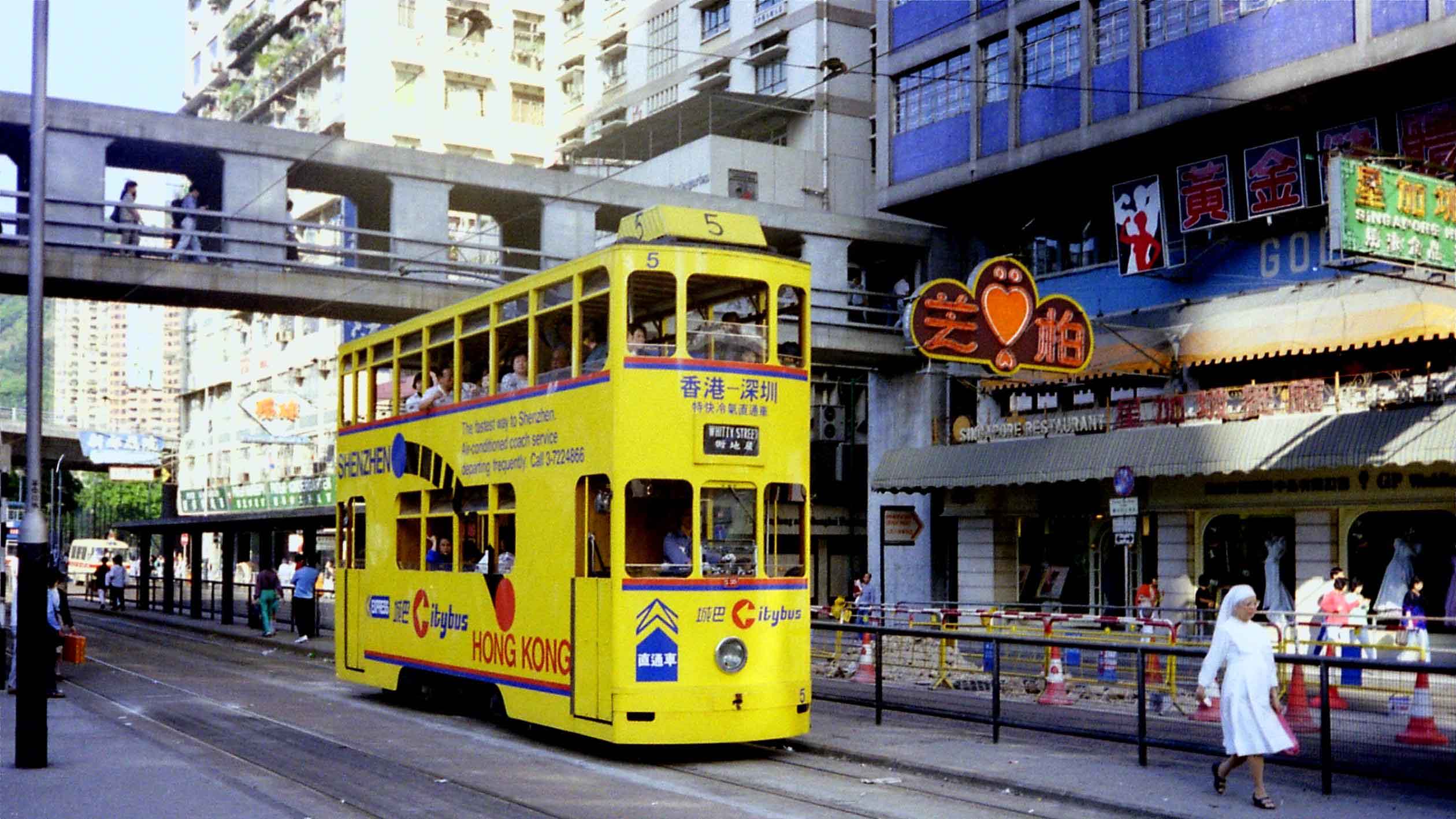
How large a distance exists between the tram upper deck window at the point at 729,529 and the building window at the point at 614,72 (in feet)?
161

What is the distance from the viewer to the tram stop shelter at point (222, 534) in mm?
32406

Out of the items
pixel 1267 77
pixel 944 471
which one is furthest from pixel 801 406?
pixel 944 471

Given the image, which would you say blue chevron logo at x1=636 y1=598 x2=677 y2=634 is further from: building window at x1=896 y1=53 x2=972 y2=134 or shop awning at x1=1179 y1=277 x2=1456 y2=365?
building window at x1=896 y1=53 x2=972 y2=134

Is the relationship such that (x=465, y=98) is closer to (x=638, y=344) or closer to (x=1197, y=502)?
(x=1197, y=502)

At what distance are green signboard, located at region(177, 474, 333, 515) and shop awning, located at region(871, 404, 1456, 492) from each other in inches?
1118

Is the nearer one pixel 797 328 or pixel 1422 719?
pixel 1422 719

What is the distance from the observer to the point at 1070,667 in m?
17.8

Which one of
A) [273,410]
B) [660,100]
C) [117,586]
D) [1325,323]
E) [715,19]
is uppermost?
[715,19]

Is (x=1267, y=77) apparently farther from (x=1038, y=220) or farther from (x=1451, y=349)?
(x=1038, y=220)

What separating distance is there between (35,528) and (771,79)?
3891 cm

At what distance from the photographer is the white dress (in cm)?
1124

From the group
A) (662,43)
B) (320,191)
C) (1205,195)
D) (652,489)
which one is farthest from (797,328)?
(662,43)

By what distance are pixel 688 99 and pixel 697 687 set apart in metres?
35.2

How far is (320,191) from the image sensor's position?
3388cm
